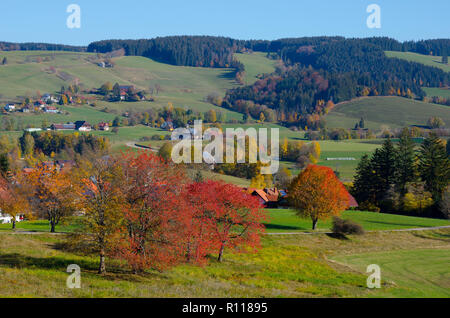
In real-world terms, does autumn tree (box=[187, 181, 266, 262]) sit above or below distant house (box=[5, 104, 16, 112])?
below

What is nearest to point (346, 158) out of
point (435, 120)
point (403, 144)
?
point (403, 144)

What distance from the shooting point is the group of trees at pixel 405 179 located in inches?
3187

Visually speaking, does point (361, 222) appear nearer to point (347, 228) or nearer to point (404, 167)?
point (347, 228)

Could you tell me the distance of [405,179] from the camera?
8438 centimetres

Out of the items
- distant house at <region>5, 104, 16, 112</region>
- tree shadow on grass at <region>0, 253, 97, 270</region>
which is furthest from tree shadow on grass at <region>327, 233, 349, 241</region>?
distant house at <region>5, 104, 16, 112</region>

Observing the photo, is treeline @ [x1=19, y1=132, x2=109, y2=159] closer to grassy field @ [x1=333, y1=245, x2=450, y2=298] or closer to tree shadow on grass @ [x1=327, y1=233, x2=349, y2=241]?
tree shadow on grass @ [x1=327, y1=233, x2=349, y2=241]

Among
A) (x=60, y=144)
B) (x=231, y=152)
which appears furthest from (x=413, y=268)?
(x=60, y=144)

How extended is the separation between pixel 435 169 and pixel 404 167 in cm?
527

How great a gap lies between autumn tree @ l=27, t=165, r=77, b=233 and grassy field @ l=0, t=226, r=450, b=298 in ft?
13.9

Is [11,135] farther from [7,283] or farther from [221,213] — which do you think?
[7,283]

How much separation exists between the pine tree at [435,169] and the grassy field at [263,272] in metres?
26.8

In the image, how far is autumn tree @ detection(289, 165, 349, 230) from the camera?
62.3 meters

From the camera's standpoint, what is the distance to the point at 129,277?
3284 centimetres
